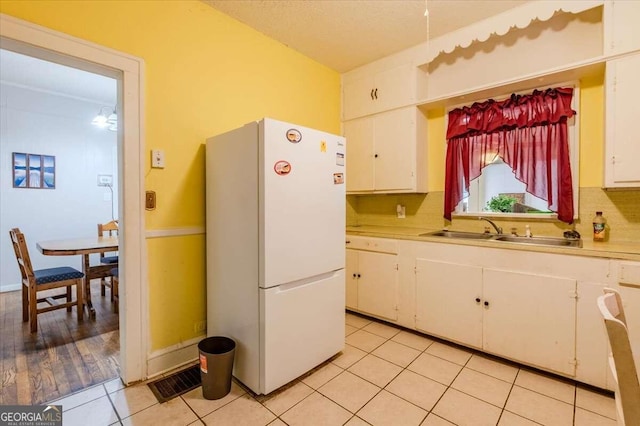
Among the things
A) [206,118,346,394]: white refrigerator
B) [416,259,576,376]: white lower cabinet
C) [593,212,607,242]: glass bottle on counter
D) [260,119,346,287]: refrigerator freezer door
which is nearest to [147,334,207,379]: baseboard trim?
[206,118,346,394]: white refrigerator

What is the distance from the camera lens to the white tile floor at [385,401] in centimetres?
163

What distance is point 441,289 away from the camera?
2441mm

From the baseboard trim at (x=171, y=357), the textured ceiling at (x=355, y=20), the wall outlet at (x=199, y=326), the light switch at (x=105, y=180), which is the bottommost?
the baseboard trim at (x=171, y=357)

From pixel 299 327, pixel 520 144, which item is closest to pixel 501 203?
pixel 520 144

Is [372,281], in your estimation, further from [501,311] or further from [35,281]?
[35,281]

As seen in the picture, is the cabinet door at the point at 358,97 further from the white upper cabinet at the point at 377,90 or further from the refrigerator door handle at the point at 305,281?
the refrigerator door handle at the point at 305,281

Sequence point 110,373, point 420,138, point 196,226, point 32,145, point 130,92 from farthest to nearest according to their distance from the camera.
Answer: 1. point 32,145
2. point 420,138
3. point 196,226
4. point 110,373
5. point 130,92

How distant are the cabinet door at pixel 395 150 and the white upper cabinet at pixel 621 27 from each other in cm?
140

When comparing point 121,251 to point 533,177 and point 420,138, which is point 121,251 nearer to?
point 420,138

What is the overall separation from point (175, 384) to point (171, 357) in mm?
221

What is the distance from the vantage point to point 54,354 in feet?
7.59

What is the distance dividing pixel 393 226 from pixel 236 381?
2234 millimetres

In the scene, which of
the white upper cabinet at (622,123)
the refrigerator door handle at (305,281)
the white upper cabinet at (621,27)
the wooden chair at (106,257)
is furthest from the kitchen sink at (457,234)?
the wooden chair at (106,257)

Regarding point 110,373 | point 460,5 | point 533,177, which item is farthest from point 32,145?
point 533,177
